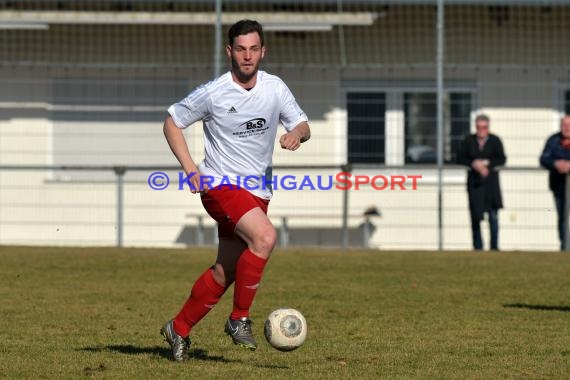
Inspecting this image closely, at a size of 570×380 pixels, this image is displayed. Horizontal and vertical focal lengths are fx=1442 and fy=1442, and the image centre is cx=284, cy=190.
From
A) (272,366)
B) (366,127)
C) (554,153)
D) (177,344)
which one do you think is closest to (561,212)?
(554,153)

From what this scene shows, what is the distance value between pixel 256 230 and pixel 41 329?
9.55ft

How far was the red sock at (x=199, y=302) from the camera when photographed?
26.1 ft

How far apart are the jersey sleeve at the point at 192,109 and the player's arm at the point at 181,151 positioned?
39 mm

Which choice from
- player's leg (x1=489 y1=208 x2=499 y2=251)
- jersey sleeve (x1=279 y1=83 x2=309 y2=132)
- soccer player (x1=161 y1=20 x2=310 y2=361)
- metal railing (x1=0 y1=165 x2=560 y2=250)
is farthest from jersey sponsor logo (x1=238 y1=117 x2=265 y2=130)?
player's leg (x1=489 y1=208 x2=499 y2=251)

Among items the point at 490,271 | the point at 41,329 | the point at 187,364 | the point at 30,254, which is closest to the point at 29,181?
the point at 30,254

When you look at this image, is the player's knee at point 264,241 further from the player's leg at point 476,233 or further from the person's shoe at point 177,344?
the player's leg at point 476,233

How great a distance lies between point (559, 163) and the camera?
17547 millimetres

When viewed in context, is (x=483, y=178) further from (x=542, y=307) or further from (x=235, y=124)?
(x=235, y=124)

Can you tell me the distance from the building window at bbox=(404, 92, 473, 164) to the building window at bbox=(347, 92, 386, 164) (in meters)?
0.38

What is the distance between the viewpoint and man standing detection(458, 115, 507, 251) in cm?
1802

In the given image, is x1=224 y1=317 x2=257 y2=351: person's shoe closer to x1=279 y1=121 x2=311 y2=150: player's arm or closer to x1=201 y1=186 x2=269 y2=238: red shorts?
x1=201 y1=186 x2=269 y2=238: red shorts

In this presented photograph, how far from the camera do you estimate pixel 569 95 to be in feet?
69.7

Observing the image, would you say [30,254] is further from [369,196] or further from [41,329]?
[41,329]

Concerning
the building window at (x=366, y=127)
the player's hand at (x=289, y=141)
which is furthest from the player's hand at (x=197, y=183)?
the building window at (x=366, y=127)
